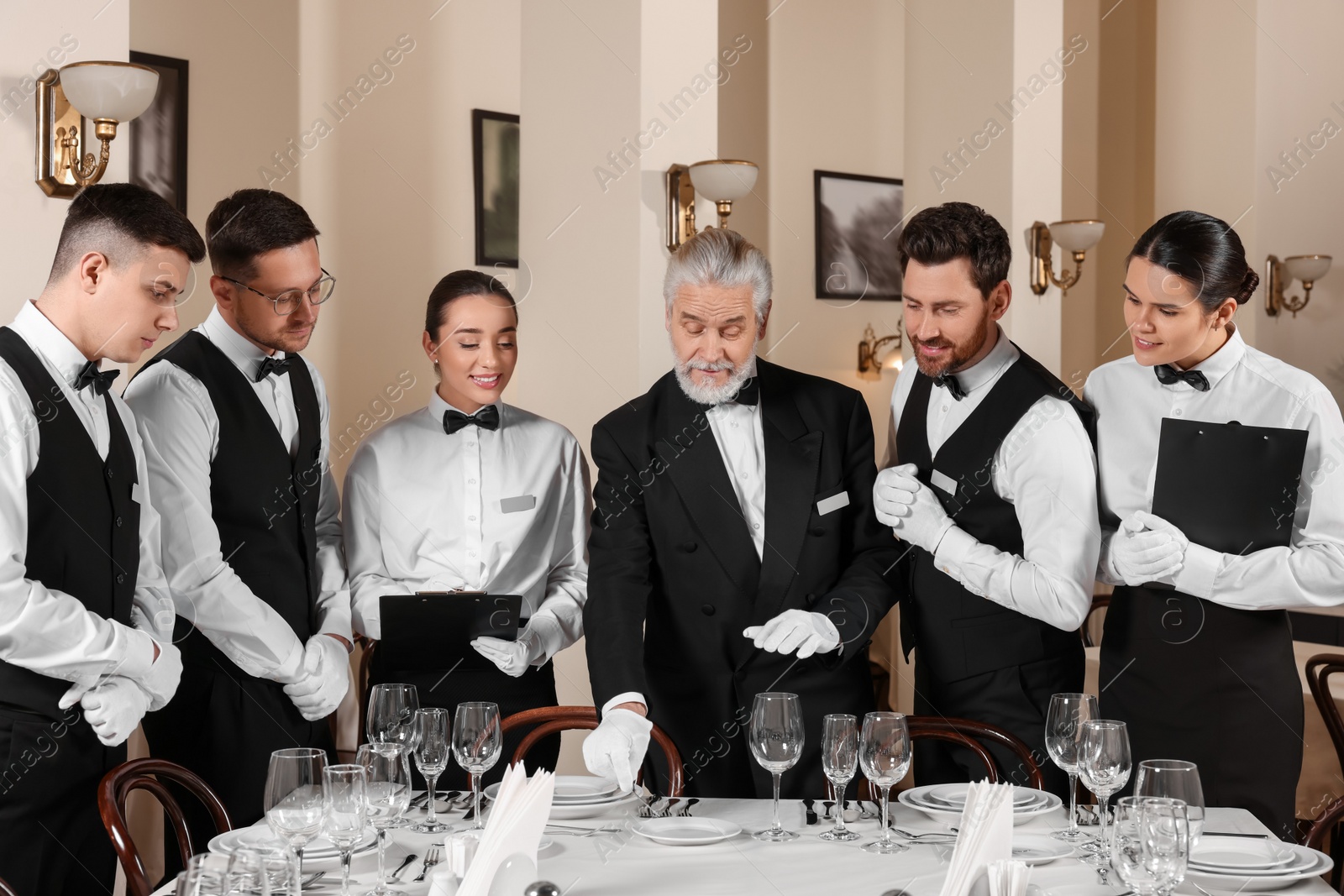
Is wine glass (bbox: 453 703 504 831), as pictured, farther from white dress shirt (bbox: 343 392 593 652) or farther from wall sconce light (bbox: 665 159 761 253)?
wall sconce light (bbox: 665 159 761 253)

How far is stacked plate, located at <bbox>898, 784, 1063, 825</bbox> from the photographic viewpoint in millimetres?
2037

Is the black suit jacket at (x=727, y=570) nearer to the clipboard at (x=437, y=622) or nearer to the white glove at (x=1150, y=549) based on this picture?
the clipboard at (x=437, y=622)

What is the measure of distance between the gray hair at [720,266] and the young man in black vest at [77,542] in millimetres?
967

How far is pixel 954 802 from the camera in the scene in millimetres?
2098

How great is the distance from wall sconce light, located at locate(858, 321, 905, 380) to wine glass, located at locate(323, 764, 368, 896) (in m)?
5.16

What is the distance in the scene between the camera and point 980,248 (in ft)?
8.29

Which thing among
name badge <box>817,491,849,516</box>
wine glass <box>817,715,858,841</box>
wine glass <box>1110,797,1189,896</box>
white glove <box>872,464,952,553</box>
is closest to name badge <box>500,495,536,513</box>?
name badge <box>817,491,849,516</box>

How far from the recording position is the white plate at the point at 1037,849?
186cm

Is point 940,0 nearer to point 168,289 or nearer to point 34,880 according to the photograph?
point 168,289

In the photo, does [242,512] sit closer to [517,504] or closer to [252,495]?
[252,495]

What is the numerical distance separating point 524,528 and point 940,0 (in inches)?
106

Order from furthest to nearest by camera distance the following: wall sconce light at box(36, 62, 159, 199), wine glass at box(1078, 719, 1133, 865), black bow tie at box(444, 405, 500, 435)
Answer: black bow tie at box(444, 405, 500, 435)
wall sconce light at box(36, 62, 159, 199)
wine glass at box(1078, 719, 1133, 865)

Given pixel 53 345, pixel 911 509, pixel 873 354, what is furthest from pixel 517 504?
pixel 873 354

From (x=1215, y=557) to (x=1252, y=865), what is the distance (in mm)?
813
